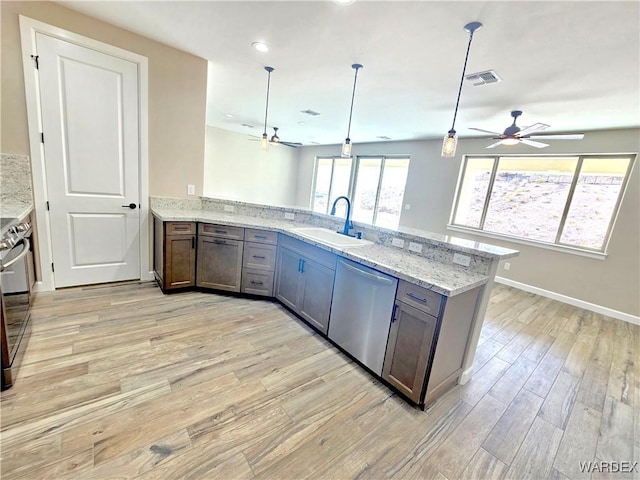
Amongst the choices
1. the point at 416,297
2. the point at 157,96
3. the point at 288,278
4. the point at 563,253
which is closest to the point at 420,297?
the point at 416,297

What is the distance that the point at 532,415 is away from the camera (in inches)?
72.2

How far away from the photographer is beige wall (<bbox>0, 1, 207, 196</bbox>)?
223 cm

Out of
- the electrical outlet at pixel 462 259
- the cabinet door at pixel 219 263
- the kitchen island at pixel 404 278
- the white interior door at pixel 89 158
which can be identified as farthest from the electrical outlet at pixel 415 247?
the white interior door at pixel 89 158

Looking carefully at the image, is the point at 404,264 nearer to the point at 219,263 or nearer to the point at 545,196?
the point at 219,263

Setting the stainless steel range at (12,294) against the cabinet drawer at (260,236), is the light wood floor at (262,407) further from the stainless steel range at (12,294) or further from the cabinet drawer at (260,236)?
the cabinet drawer at (260,236)

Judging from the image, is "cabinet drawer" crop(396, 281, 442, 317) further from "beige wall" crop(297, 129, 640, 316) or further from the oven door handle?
"beige wall" crop(297, 129, 640, 316)

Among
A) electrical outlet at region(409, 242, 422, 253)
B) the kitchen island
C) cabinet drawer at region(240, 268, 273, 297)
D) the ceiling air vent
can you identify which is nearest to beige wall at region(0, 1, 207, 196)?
the kitchen island

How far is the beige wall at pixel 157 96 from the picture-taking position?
223 centimetres

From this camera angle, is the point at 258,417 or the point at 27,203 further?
the point at 27,203

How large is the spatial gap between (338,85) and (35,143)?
121 inches

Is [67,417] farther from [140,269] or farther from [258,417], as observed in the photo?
[140,269]

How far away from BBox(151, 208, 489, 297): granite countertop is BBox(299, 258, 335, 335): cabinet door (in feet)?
0.77

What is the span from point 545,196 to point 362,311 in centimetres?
421

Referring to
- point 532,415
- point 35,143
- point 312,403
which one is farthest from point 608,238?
point 35,143
